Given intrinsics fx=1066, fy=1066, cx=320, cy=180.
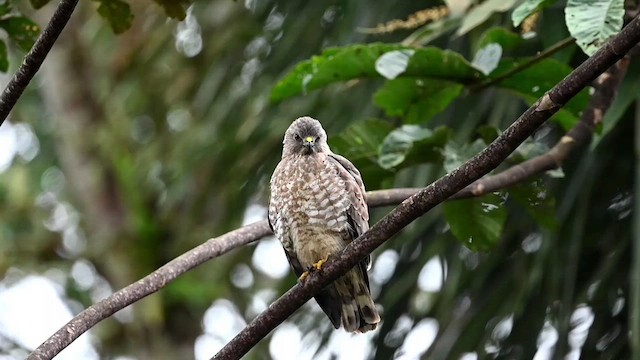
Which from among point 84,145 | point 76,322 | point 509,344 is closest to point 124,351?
point 84,145

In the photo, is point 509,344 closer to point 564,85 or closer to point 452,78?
point 452,78

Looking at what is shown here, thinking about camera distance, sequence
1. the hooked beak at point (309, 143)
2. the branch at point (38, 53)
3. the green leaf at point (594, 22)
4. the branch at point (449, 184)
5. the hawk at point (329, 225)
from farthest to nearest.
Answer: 1. the hooked beak at point (309, 143)
2. the hawk at point (329, 225)
3. the green leaf at point (594, 22)
4. the branch at point (38, 53)
5. the branch at point (449, 184)

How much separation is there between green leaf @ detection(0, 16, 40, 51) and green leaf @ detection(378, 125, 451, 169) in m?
0.89

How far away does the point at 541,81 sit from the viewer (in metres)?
2.70

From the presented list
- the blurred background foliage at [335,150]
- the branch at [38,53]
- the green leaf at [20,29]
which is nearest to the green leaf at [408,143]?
the blurred background foliage at [335,150]

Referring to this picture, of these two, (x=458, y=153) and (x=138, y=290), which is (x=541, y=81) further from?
(x=138, y=290)

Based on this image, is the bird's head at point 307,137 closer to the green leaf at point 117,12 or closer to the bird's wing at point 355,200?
the bird's wing at point 355,200

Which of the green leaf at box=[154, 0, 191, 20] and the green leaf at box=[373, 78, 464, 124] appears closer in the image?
the green leaf at box=[154, 0, 191, 20]

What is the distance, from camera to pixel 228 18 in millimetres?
4066

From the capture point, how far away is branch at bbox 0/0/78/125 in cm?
185

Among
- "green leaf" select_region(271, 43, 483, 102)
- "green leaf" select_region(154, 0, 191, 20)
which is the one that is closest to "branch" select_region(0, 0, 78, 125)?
"green leaf" select_region(154, 0, 191, 20)

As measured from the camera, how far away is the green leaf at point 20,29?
245 cm

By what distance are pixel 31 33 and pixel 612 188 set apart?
1.63 metres

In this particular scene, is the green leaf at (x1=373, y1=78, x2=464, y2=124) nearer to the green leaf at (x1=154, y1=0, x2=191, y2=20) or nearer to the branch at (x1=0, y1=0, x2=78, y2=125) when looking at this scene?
the green leaf at (x1=154, y1=0, x2=191, y2=20)
